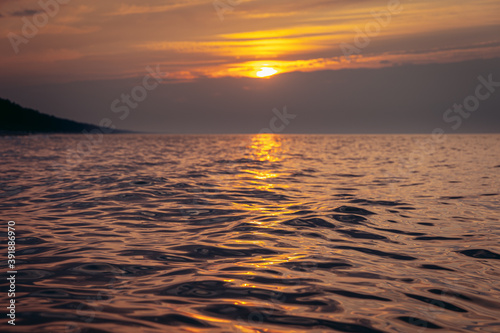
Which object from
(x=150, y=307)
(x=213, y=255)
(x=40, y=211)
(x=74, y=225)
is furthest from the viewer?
(x=40, y=211)

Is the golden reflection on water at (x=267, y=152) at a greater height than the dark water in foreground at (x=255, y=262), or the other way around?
the golden reflection on water at (x=267, y=152)

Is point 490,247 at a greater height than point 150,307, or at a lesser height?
greater

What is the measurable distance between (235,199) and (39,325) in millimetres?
10614

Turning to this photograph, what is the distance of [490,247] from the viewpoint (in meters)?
8.65

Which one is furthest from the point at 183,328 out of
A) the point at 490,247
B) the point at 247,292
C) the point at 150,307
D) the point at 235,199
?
the point at 235,199

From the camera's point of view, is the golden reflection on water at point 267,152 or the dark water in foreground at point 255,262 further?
the golden reflection on water at point 267,152

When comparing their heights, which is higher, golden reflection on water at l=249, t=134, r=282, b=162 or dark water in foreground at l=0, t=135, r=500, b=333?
golden reflection on water at l=249, t=134, r=282, b=162

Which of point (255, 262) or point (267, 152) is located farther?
point (267, 152)

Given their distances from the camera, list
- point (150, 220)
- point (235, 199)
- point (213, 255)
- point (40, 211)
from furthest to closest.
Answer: point (235, 199)
point (40, 211)
point (150, 220)
point (213, 255)

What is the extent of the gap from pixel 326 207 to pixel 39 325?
9.57 metres

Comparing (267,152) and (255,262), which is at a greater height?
(267,152)

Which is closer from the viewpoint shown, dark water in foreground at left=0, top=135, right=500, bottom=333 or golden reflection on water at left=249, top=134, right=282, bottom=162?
dark water in foreground at left=0, top=135, right=500, bottom=333

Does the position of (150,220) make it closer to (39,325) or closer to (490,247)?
(39,325)

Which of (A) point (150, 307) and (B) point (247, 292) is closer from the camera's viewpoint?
(A) point (150, 307)
